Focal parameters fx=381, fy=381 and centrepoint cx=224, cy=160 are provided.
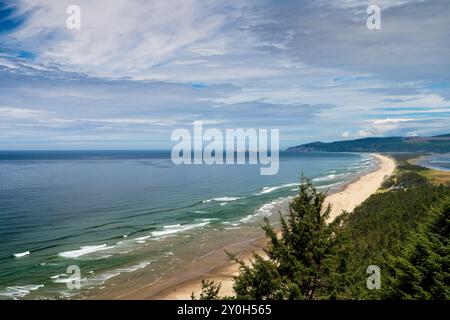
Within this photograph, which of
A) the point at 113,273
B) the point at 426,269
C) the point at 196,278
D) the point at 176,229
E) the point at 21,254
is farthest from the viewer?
the point at 176,229

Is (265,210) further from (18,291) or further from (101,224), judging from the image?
(18,291)

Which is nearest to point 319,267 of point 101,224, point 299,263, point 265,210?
point 299,263

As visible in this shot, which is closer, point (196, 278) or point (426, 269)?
point (426, 269)

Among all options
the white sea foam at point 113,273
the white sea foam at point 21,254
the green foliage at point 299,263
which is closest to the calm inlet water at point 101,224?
the white sea foam at point 113,273

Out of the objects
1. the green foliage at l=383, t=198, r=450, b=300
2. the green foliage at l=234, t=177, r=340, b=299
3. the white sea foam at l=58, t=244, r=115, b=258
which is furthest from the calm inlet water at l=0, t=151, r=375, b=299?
the green foliage at l=383, t=198, r=450, b=300

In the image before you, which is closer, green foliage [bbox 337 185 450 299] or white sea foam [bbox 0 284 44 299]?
green foliage [bbox 337 185 450 299]

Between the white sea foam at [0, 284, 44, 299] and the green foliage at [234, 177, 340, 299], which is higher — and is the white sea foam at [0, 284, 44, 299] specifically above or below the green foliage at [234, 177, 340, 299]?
below

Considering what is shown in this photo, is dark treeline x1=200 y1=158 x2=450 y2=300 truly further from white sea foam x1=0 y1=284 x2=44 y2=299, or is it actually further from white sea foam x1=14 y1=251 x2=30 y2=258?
white sea foam x1=14 y1=251 x2=30 y2=258

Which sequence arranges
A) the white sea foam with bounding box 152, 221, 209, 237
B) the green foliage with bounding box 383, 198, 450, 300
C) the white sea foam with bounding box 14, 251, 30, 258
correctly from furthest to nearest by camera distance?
the white sea foam with bounding box 152, 221, 209, 237 → the white sea foam with bounding box 14, 251, 30, 258 → the green foliage with bounding box 383, 198, 450, 300
